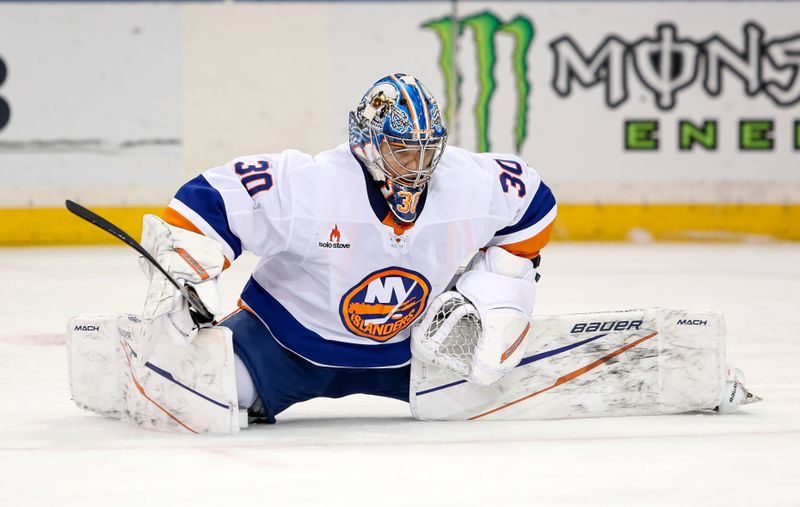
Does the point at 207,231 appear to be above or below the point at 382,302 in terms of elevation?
above

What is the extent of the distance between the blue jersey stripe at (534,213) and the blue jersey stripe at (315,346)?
0.40m

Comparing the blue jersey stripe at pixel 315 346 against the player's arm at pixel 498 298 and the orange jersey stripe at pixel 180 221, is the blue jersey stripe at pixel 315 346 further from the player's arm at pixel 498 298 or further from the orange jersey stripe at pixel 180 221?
the orange jersey stripe at pixel 180 221

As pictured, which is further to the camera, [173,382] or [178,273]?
[173,382]

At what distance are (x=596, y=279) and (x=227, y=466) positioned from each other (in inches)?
171

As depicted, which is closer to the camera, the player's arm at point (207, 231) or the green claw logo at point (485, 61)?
the player's arm at point (207, 231)

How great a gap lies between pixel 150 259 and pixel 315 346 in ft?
1.59

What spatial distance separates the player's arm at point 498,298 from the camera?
3270mm

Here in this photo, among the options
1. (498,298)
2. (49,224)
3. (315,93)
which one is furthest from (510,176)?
(49,224)

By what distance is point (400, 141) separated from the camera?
311 cm

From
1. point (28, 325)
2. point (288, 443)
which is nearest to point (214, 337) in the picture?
point (288, 443)

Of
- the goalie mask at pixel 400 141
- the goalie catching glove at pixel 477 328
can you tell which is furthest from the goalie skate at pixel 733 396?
the goalie mask at pixel 400 141

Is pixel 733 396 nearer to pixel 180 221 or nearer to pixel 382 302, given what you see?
pixel 382 302

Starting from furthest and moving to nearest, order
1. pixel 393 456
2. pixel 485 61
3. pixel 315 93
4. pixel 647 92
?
pixel 647 92, pixel 485 61, pixel 315 93, pixel 393 456

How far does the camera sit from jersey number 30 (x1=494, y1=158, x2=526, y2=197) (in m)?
3.37
